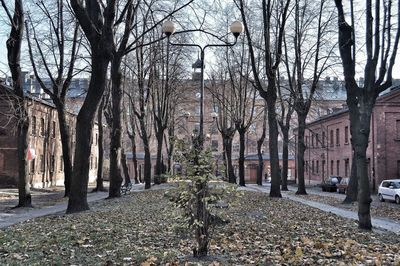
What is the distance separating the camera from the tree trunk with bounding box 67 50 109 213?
16109 mm

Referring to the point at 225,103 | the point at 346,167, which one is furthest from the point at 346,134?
the point at 225,103

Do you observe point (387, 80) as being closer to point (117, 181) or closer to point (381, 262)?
point (381, 262)

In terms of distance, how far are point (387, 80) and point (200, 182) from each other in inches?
333

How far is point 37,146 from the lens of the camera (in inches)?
1672

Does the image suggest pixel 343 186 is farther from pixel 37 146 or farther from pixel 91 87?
pixel 91 87

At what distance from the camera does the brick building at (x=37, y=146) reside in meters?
38.7

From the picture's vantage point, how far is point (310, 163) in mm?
63125

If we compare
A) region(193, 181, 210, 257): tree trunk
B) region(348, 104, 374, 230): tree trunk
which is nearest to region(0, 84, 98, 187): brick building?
region(348, 104, 374, 230): tree trunk

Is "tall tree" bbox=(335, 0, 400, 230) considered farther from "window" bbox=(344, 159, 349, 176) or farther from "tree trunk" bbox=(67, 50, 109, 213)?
"window" bbox=(344, 159, 349, 176)

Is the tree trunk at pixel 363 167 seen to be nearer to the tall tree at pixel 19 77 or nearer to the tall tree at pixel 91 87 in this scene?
the tall tree at pixel 91 87

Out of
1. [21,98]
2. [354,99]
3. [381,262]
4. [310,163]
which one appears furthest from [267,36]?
[310,163]

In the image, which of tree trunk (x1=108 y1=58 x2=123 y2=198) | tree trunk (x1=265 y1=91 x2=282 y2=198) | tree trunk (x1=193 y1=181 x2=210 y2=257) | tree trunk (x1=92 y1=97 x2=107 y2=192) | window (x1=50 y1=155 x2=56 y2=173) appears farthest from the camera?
window (x1=50 y1=155 x2=56 y2=173)

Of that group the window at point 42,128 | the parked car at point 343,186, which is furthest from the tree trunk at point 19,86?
the parked car at point 343,186

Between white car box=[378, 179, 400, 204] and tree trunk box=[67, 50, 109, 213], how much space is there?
2010 cm
